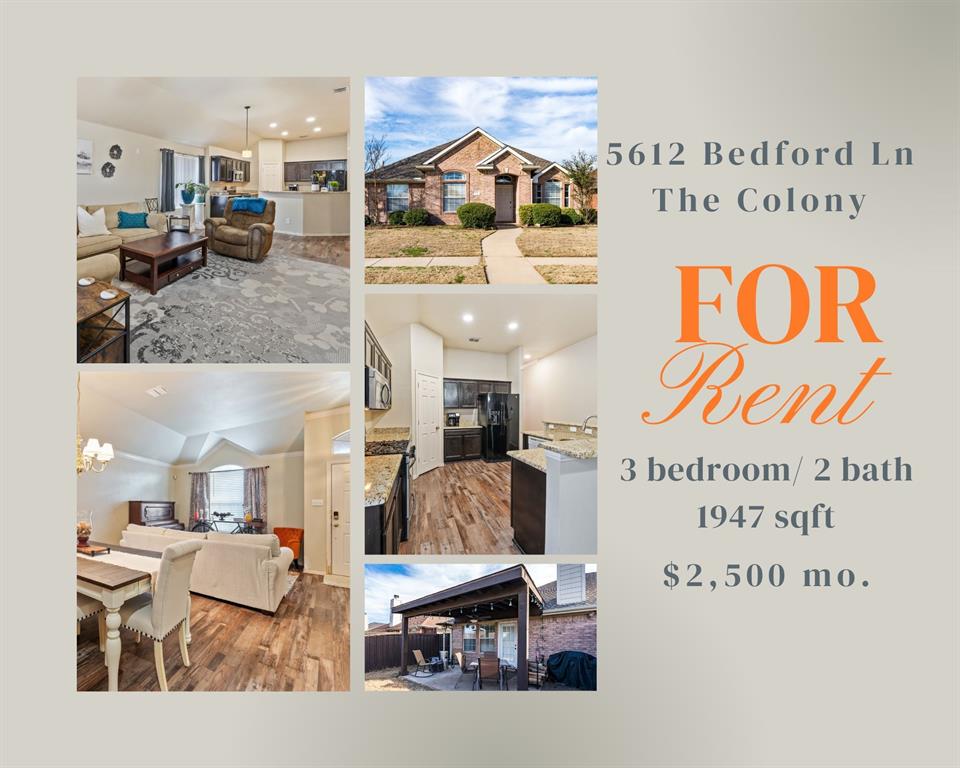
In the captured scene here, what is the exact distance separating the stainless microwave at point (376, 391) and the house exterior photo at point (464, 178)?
0.60 m

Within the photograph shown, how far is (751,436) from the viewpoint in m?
1.79

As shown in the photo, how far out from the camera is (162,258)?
1767 millimetres

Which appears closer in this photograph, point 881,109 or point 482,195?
point 881,109

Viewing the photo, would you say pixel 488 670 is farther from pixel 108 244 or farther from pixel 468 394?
pixel 108 244

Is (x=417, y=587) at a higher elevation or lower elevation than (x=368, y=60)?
lower

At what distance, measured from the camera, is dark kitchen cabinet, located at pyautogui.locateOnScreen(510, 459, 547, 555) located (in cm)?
174

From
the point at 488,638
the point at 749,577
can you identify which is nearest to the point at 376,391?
the point at 488,638

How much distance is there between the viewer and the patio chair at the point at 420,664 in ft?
5.98

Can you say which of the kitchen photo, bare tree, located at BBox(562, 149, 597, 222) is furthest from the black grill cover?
bare tree, located at BBox(562, 149, 597, 222)

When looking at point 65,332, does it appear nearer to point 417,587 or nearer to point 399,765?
point 417,587

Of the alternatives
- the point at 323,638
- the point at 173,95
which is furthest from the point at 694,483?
the point at 173,95

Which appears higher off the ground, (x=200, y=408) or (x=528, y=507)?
(x=200, y=408)

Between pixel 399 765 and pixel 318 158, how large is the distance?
2.38 meters

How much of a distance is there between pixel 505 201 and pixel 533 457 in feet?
3.37
